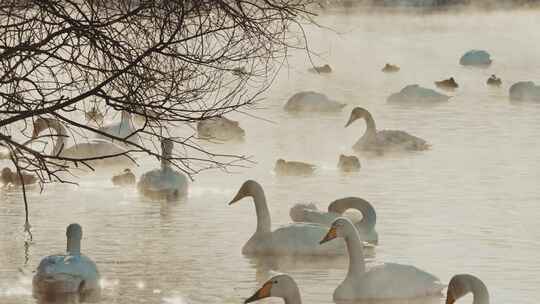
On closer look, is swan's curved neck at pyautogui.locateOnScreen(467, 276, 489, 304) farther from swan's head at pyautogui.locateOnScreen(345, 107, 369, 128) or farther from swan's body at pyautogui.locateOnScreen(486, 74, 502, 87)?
swan's body at pyautogui.locateOnScreen(486, 74, 502, 87)

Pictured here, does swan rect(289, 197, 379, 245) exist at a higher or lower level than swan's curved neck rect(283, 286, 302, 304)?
higher

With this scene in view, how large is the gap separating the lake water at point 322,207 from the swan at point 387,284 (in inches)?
8.7

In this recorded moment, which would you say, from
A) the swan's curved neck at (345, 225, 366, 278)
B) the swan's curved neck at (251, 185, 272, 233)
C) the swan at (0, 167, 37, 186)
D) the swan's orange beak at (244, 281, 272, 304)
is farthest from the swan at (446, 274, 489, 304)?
the swan at (0, 167, 37, 186)

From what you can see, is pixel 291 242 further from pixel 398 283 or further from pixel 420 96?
pixel 420 96

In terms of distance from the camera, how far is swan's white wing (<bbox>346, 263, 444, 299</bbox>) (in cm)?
1352

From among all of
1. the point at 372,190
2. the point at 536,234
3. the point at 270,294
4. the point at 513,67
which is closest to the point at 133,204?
the point at 372,190

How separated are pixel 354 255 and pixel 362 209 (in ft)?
7.44

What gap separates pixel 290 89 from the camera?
35031 millimetres

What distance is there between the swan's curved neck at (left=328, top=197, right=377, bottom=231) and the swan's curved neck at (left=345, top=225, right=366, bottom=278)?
1734mm

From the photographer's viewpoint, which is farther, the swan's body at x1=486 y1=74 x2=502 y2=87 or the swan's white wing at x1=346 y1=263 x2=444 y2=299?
the swan's body at x1=486 y1=74 x2=502 y2=87

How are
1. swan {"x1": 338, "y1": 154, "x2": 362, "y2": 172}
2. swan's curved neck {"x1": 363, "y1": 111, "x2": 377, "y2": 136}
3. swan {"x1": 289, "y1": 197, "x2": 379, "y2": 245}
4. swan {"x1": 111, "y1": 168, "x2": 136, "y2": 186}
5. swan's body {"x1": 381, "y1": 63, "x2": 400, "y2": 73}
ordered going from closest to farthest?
1. swan {"x1": 289, "y1": 197, "x2": 379, "y2": 245}
2. swan {"x1": 111, "y1": 168, "x2": 136, "y2": 186}
3. swan {"x1": 338, "y1": 154, "x2": 362, "y2": 172}
4. swan's curved neck {"x1": 363, "y1": 111, "x2": 377, "y2": 136}
5. swan's body {"x1": 381, "y1": 63, "x2": 400, "y2": 73}

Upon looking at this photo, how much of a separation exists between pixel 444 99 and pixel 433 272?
17.0 m

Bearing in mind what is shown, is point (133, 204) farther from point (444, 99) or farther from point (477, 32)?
point (477, 32)

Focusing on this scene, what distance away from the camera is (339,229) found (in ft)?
47.5
